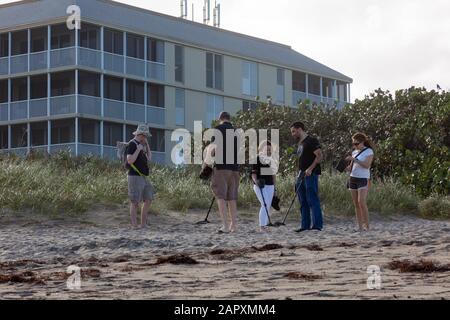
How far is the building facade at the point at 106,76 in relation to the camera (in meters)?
41.5

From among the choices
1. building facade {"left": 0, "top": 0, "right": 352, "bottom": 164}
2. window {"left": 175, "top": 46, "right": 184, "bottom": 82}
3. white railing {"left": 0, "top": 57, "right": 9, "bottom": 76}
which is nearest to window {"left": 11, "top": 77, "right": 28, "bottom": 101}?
building facade {"left": 0, "top": 0, "right": 352, "bottom": 164}

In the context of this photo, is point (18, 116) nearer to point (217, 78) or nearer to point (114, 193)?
point (217, 78)

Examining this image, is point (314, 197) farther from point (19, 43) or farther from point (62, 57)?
point (19, 43)

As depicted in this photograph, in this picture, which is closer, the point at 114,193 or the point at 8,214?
the point at 8,214

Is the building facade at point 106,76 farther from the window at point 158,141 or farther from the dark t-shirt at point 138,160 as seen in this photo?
the dark t-shirt at point 138,160

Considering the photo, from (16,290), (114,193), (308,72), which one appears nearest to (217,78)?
(308,72)

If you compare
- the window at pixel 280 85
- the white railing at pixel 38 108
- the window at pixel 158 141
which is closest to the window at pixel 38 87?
the white railing at pixel 38 108

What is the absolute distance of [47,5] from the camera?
139 ft

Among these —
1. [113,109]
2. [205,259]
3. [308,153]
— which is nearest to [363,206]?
[308,153]

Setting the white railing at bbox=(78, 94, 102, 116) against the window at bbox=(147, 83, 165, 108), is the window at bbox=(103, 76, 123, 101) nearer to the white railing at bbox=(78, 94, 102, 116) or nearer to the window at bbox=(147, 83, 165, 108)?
the white railing at bbox=(78, 94, 102, 116)

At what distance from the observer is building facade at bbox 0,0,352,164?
136 feet

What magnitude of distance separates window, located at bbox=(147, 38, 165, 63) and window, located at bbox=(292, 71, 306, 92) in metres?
9.69

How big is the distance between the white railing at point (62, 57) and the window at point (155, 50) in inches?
181

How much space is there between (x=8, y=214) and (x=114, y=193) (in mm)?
2596
